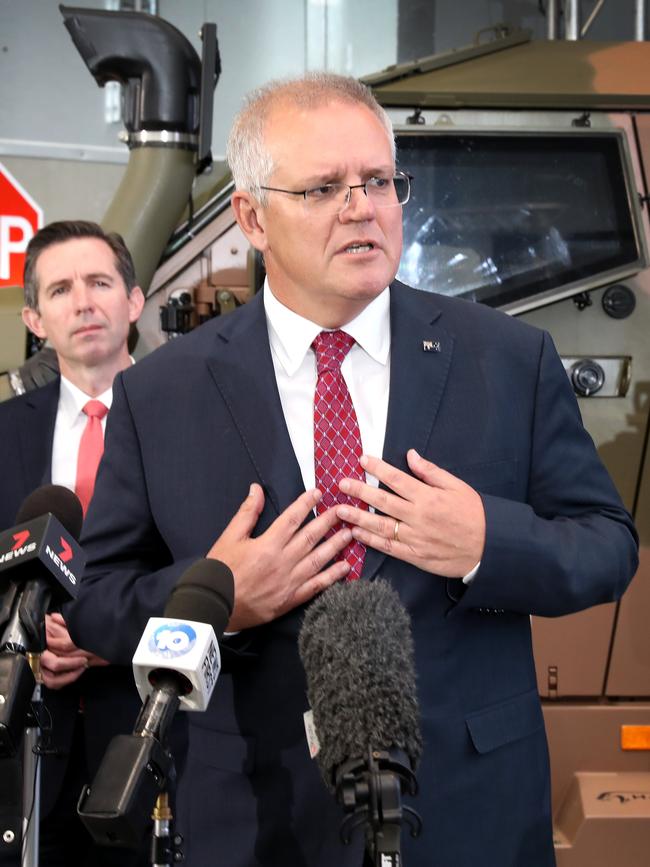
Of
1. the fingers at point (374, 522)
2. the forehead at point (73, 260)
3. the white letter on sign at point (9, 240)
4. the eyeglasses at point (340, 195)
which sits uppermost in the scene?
the white letter on sign at point (9, 240)

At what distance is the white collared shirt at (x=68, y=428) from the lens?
2812 mm

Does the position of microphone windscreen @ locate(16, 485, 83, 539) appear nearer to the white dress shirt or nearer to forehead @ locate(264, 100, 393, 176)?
the white dress shirt

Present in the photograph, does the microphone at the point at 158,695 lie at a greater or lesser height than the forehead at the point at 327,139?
lesser

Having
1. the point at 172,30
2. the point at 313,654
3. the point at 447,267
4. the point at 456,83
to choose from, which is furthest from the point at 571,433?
the point at 172,30

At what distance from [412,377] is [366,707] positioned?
0.70 meters

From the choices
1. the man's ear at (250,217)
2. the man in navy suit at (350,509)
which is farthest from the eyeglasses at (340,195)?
the man's ear at (250,217)

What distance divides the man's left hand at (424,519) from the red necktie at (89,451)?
3.76 ft

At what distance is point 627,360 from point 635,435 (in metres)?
0.22

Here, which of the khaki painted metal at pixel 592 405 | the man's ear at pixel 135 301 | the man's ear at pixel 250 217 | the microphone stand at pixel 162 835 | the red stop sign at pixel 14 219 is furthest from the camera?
the red stop sign at pixel 14 219

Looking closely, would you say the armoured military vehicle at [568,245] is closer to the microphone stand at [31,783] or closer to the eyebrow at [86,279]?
the eyebrow at [86,279]

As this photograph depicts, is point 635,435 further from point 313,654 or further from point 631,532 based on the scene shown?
point 313,654

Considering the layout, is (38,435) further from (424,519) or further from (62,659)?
(424,519)

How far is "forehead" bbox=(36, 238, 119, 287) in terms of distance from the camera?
119 inches

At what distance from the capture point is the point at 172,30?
13.9ft
